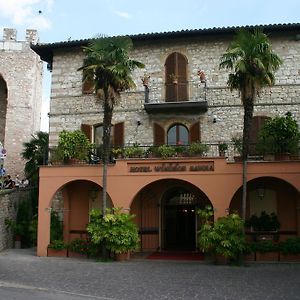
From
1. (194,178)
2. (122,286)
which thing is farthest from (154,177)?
(122,286)

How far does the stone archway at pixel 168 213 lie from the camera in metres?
19.0

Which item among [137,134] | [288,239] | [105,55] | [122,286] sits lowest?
[122,286]

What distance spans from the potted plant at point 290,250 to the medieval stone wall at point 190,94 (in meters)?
5.33

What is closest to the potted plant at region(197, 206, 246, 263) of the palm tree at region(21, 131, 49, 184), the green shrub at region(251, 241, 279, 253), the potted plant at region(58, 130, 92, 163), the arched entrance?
the green shrub at region(251, 241, 279, 253)

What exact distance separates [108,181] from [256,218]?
608 cm

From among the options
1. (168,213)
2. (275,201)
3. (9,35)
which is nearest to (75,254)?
(168,213)

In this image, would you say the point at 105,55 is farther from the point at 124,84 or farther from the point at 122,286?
the point at 122,286

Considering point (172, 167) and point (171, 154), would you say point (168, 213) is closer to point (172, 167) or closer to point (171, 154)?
point (172, 167)

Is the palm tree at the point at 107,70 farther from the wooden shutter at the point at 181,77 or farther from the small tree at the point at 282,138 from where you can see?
the small tree at the point at 282,138

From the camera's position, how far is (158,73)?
2020cm

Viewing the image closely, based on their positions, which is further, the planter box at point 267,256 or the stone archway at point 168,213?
the stone archway at point 168,213

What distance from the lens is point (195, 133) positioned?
19.4 meters

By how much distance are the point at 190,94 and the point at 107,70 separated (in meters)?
5.05

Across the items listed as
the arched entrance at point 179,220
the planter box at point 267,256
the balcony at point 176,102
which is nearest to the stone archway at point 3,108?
the balcony at point 176,102
